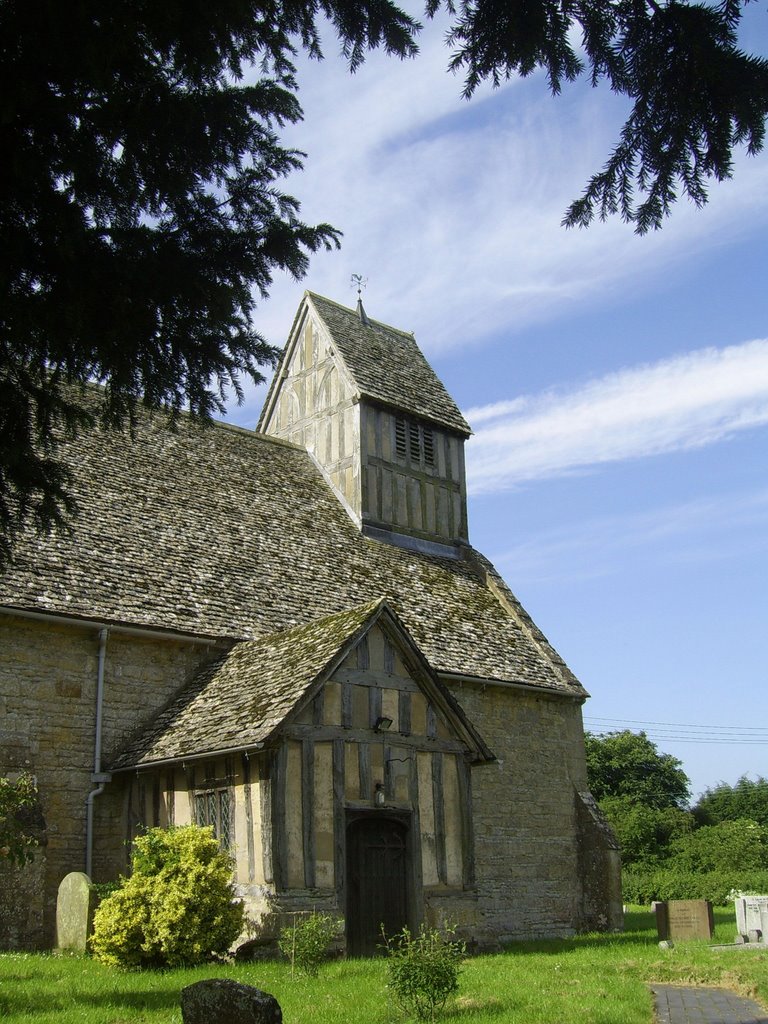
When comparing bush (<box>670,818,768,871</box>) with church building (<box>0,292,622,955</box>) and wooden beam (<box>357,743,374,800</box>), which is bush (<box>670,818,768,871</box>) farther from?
wooden beam (<box>357,743,374,800</box>)

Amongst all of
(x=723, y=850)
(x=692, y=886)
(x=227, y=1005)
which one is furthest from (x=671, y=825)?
(x=227, y=1005)

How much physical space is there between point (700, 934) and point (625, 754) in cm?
3664

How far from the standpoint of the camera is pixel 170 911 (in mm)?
11766

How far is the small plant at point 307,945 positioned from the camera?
11.3 metres

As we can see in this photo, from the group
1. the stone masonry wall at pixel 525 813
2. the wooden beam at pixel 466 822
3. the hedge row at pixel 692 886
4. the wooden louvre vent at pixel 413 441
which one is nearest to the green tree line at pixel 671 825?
the hedge row at pixel 692 886

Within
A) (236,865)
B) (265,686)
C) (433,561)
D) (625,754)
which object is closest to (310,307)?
(433,561)

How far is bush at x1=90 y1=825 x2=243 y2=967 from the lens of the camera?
38.5 feet

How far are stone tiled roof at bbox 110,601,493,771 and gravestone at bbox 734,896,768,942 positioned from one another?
16.3 ft

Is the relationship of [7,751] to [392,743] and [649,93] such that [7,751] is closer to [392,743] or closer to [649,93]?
[392,743]

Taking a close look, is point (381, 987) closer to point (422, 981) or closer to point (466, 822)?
point (422, 981)

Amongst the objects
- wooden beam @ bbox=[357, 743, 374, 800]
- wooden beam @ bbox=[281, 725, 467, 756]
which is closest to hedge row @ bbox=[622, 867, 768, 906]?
wooden beam @ bbox=[281, 725, 467, 756]

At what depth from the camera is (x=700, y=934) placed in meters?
17.1

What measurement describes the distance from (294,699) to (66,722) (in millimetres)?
3936

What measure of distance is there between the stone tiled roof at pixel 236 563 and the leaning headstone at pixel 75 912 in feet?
12.6
